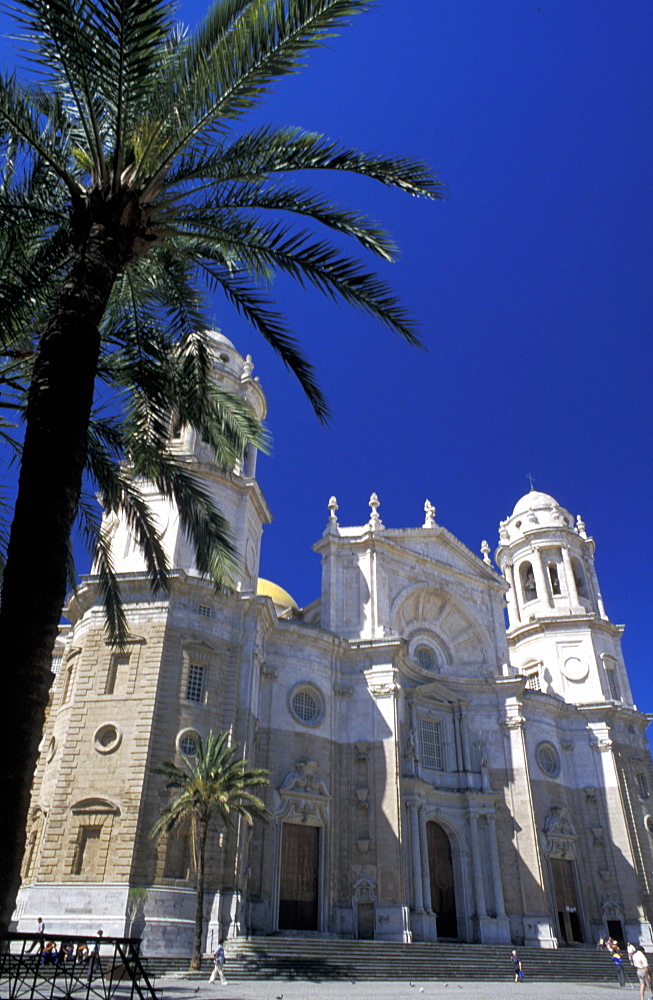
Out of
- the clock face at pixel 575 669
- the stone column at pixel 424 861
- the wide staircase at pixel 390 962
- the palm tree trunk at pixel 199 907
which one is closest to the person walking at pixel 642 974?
the wide staircase at pixel 390 962

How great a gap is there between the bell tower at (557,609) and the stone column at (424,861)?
13372mm

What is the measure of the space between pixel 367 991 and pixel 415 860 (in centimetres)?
1313

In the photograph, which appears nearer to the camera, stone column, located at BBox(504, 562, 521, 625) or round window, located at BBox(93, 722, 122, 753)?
round window, located at BBox(93, 722, 122, 753)

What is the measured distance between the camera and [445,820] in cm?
3478

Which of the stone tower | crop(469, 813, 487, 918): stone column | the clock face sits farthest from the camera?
the clock face

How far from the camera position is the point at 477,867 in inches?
1346

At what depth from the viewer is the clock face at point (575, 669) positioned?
4394cm

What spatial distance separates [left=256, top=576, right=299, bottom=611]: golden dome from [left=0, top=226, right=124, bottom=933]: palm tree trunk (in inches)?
1460

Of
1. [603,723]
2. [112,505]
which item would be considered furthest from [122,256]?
[603,723]

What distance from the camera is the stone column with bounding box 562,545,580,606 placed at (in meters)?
46.7

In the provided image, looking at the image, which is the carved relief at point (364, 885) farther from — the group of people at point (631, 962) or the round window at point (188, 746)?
the round window at point (188, 746)

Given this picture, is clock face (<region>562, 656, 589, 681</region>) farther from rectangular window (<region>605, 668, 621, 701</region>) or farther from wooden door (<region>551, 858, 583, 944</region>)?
wooden door (<region>551, 858, 583, 944</region>)

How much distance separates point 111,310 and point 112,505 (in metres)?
3.31

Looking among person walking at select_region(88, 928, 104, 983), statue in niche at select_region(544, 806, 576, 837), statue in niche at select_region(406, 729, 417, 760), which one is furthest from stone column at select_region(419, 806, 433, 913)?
person walking at select_region(88, 928, 104, 983)
